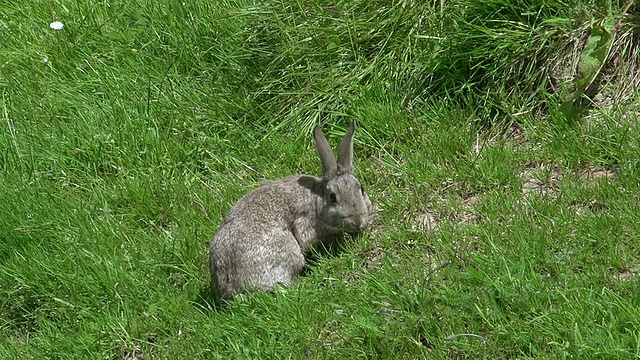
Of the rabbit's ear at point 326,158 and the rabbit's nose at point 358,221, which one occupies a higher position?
the rabbit's ear at point 326,158

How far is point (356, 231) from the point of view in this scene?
20.7ft

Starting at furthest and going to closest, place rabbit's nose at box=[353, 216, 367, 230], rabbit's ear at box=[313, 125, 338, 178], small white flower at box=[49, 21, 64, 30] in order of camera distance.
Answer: small white flower at box=[49, 21, 64, 30], rabbit's ear at box=[313, 125, 338, 178], rabbit's nose at box=[353, 216, 367, 230]

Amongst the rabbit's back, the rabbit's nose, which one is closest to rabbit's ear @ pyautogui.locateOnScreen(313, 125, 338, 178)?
the rabbit's back

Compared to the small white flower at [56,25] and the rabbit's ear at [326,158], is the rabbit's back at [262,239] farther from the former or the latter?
the small white flower at [56,25]

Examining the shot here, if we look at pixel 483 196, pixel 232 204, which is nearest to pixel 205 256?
pixel 232 204

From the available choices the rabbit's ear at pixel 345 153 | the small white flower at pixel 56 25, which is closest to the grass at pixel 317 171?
the small white flower at pixel 56 25

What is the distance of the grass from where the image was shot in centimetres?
541

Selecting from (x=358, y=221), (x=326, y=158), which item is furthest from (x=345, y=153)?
(x=358, y=221)

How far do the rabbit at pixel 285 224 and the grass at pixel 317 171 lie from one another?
0.15 meters

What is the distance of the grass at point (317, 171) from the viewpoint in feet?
17.7

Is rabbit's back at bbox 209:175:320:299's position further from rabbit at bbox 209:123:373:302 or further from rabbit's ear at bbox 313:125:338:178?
rabbit's ear at bbox 313:125:338:178

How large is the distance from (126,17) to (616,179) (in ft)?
14.0

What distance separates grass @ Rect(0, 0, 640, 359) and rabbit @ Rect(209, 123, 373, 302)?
5.9 inches

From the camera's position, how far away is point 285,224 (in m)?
6.43
